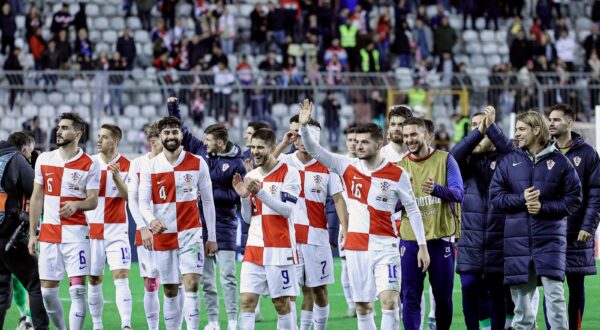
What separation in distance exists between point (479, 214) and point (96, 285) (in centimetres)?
376

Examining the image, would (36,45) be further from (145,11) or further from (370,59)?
(370,59)

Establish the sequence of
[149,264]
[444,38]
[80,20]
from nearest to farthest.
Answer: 1. [149,264]
2. [80,20]
3. [444,38]

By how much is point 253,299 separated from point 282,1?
19.5m

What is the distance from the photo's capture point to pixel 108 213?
12.4 meters

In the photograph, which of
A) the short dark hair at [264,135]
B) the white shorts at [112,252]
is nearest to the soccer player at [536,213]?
the short dark hair at [264,135]

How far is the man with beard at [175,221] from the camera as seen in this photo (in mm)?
11180

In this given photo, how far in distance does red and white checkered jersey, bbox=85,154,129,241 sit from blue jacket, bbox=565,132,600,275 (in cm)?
444

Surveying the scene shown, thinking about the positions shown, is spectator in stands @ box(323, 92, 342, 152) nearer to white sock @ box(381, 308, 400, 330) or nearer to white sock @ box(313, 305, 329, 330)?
white sock @ box(313, 305, 329, 330)

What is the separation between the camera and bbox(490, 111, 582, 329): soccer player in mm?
10031

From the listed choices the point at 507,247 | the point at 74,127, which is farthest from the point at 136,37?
the point at 507,247

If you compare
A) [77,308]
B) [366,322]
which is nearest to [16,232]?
[77,308]

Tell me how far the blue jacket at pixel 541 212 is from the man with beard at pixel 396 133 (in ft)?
3.35

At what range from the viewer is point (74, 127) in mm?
11312

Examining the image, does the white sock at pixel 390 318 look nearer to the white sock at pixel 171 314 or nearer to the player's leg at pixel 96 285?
the white sock at pixel 171 314
